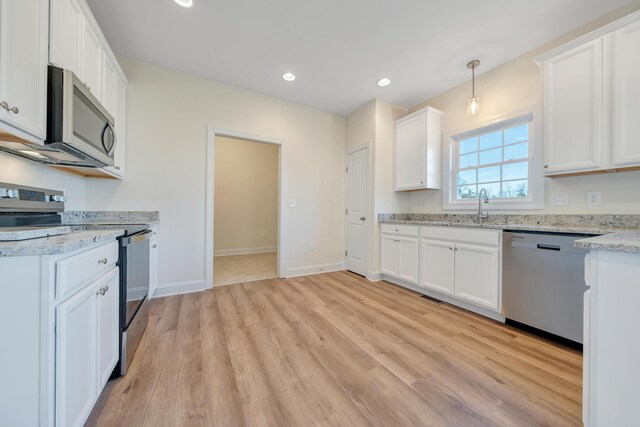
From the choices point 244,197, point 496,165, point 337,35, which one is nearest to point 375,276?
point 496,165

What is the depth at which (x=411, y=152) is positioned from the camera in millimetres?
3270

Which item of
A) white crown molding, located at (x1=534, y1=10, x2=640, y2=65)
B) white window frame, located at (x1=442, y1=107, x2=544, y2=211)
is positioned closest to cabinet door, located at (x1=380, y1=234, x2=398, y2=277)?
white window frame, located at (x1=442, y1=107, x2=544, y2=211)

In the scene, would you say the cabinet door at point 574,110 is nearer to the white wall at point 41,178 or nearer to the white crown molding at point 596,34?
the white crown molding at point 596,34

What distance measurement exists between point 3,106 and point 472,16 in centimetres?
309

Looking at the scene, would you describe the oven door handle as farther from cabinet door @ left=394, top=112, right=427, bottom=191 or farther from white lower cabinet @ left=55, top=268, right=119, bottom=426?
cabinet door @ left=394, top=112, right=427, bottom=191

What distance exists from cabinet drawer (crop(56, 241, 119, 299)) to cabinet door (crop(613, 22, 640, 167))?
3296 millimetres

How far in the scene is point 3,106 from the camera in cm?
99

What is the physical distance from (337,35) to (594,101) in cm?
218

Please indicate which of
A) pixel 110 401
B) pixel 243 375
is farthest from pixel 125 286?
pixel 243 375

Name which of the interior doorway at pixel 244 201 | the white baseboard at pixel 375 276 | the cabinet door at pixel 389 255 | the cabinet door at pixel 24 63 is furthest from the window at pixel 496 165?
the cabinet door at pixel 24 63

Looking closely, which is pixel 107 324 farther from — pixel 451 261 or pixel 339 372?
pixel 451 261

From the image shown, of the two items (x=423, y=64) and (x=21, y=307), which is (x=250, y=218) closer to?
(x=423, y=64)

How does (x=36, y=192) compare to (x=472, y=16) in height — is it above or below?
below

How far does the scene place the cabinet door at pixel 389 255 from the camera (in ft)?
10.3
